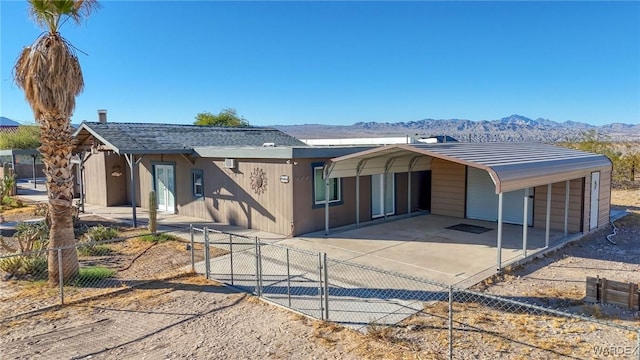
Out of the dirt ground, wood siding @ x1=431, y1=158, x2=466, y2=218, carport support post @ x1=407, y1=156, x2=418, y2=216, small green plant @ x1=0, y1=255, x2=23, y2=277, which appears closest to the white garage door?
wood siding @ x1=431, y1=158, x2=466, y2=218

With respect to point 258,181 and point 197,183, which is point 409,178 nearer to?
point 258,181

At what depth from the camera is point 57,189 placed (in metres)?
8.75

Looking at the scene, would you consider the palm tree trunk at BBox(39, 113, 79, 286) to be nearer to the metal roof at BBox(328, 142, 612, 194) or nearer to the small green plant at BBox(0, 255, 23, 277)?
the small green plant at BBox(0, 255, 23, 277)

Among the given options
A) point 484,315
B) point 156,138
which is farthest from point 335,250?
point 156,138

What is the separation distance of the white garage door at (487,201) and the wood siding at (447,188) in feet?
0.90

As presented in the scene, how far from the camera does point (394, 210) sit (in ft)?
51.5

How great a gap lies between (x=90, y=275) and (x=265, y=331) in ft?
14.5

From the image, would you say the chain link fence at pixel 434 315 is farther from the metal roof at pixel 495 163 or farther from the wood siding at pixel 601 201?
the wood siding at pixel 601 201

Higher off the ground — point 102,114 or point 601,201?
point 102,114

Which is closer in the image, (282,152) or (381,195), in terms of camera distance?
(282,152)


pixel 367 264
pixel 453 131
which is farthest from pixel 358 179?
pixel 453 131

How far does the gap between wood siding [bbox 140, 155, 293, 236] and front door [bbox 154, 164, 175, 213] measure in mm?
338

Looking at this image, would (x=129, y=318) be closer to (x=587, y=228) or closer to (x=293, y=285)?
(x=293, y=285)

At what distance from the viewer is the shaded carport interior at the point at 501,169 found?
9.71 meters
